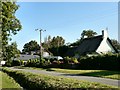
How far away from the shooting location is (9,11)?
115ft

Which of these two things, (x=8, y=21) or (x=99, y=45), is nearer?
(x=8, y=21)

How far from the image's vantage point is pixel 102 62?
49062 mm

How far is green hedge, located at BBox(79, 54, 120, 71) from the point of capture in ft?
150

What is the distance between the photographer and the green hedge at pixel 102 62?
1798 inches

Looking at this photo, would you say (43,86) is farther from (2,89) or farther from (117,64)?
(117,64)

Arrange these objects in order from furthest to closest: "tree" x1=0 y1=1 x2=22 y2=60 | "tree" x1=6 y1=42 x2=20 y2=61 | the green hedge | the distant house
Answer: the distant house
the green hedge
"tree" x1=6 y1=42 x2=20 y2=61
"tree" x1=0 y1=1 x2=22 y2=60

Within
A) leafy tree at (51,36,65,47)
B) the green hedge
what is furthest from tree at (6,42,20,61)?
leafy tree at (51,36,65,47)

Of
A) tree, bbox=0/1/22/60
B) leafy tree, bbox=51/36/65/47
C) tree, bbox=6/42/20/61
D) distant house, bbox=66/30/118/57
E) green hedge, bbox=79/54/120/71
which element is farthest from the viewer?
leafy tree, bbox=51/36/65/47

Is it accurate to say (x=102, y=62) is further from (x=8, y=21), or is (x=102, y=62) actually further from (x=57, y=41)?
(x=57, y=41)

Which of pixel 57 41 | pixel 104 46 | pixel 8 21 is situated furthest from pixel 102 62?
pixel 57 41

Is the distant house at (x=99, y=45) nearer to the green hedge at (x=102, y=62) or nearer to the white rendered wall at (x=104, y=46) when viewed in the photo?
the white rendered wall at (x=104, y=46)

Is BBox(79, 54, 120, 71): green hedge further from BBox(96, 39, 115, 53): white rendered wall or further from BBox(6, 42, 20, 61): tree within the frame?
BBox(96, 39, 115, 53): white rendered wall

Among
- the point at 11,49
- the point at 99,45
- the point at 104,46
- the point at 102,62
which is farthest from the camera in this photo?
the point at 104,46

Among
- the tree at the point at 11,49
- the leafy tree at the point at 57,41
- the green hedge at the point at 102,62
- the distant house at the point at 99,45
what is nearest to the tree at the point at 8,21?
the tree at the point at 11,49
